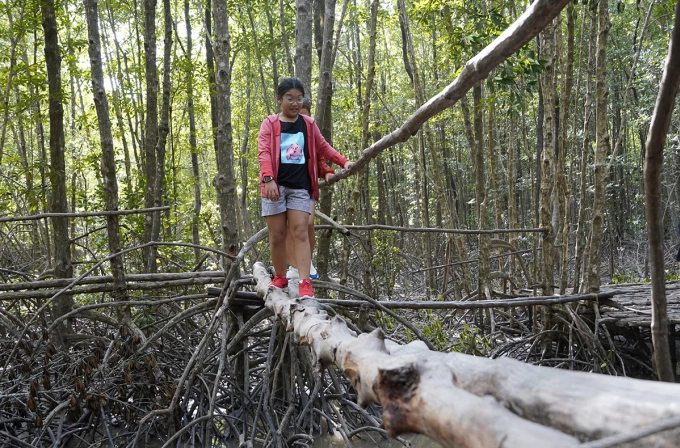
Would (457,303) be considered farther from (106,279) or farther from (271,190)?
(106,279)

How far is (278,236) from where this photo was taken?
3.40 meters

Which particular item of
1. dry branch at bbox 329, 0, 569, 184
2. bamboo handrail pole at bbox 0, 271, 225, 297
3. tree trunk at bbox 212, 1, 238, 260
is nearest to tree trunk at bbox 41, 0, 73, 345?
bamboo handrail pole at bbox 0, 271, 225, 297

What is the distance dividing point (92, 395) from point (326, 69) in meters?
A: 3.15

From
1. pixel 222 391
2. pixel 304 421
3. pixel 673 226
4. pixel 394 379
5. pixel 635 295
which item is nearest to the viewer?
pixel 394 379

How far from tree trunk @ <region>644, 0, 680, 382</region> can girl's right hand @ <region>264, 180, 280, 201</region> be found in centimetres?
234

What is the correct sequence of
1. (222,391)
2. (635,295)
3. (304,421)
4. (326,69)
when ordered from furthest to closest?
(635,295) → (326,69) → (222,391) → (304,421)

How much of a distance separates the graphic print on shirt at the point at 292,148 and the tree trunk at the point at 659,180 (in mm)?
2467

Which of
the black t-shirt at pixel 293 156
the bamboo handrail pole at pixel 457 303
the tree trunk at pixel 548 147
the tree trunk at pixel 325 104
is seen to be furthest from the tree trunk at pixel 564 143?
the black t-shirt at pixel 293 156

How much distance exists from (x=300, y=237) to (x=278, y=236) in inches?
6.9

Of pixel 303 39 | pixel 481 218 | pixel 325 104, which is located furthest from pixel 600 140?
pixel 303 39

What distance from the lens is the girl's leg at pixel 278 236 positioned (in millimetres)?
3377

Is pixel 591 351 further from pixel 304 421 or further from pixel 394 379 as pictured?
pixel 394 379

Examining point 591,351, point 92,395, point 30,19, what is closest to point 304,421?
point 92,395

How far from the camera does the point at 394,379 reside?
1.24 m
